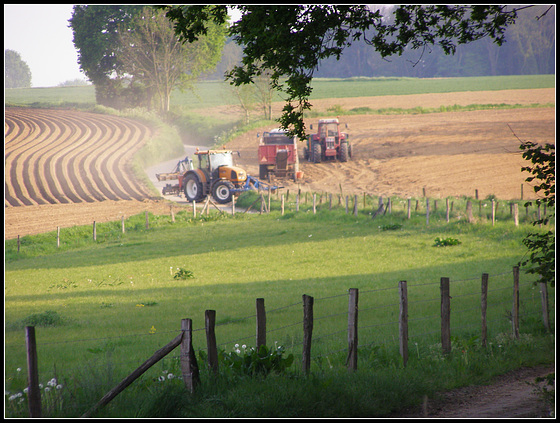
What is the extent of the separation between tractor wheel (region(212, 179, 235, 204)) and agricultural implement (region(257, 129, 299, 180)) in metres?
7.51

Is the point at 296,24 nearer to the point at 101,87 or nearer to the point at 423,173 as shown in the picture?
the point at 423,173

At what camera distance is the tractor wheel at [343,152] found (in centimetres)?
4901

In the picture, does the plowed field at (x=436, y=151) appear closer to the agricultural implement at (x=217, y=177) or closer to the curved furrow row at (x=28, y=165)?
the agricultural implement at (x=217, y=177)

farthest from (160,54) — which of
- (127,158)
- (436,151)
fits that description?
(436,151)

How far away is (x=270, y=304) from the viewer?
15266 millimetres

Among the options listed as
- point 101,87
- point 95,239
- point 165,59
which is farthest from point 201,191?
point 101,87

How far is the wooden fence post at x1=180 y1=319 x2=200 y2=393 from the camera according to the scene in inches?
270

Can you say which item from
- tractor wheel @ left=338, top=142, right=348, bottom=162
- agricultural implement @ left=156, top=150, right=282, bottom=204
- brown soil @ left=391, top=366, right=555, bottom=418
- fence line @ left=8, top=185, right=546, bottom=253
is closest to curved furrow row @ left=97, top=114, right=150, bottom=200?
agricultural implement @ left=156, top=150, right=282, bottom=204

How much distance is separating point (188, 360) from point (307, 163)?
43018 millimetres

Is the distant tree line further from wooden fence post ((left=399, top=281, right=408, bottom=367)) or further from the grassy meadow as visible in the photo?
wooden fence post ((left=399, top=281, right=408, bottom=367))

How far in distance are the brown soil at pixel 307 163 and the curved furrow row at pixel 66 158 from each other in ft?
0.26

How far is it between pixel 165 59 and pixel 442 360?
6468 cm

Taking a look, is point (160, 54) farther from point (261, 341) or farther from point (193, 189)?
point (261, 341)

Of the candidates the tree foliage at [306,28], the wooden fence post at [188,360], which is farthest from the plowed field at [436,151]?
the wooden fence post at [188,360]
